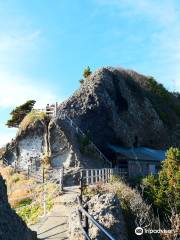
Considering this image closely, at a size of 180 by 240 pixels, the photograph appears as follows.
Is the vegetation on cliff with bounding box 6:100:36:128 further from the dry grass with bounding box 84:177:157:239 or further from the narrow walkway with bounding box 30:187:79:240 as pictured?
the narrow walkway with bounding box 30:187:79:240

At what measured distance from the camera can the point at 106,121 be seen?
45.6 meters

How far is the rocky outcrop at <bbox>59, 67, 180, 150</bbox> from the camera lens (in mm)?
43969

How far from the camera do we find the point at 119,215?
19.4m

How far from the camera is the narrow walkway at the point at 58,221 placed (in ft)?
56.7

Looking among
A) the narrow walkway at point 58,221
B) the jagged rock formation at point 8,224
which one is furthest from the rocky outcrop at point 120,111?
the jagged rock formation at point 8,224

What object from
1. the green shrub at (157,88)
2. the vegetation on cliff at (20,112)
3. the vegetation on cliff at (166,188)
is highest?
the green shrub at (157,88)

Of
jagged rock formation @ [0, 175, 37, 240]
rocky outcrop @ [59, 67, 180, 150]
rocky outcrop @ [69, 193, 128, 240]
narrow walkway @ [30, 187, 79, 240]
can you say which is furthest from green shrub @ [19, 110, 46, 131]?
jagged rock formation @ [0, 175, 37, 240]

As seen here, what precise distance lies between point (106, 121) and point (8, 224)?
1535 inches

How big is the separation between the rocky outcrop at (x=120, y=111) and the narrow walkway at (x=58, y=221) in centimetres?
1851

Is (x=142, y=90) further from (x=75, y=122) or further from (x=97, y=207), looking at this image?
(x=97, y=207)

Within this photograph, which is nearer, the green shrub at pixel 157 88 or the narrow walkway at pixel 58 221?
the narrow walkway at pixel 58 221

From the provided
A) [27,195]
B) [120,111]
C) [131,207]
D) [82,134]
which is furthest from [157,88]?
[131,207]

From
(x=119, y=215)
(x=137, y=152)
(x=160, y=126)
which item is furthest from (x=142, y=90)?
(x=119, y=215)

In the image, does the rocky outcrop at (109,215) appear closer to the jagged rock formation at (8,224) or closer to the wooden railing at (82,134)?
the jagged rock formation at (8,224)
